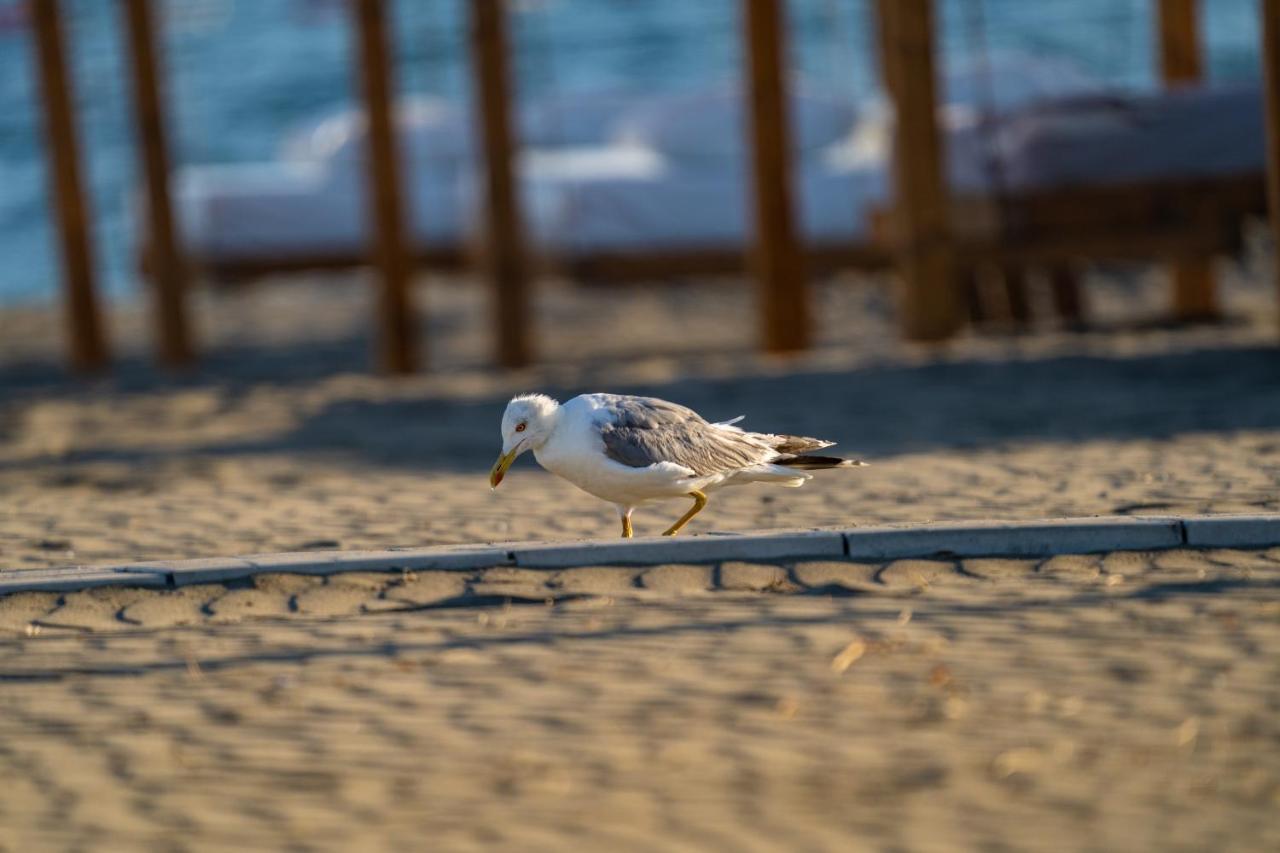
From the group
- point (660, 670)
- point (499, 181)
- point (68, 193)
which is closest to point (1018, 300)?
point (499, 181)

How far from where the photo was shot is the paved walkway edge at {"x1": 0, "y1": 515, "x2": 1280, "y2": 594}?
5.27 meters

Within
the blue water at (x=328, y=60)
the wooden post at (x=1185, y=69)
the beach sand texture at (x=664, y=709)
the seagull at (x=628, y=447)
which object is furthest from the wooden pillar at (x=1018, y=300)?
the blue water at (x=328, y=60)

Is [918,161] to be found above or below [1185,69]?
below

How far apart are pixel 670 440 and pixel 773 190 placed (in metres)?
6.43

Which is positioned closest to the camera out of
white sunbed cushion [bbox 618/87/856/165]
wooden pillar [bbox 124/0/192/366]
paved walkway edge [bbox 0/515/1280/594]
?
paved walkway edge [bbox 0/515/1280/594]

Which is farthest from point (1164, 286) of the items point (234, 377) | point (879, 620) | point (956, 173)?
point (879, 620)

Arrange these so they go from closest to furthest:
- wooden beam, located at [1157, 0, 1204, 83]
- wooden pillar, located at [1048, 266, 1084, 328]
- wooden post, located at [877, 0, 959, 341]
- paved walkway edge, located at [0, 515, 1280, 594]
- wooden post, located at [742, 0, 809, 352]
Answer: paved walkway edge, located at [0, 515, 1280, 594] → wooden post, located at [877, 0, 959, 341] → wooden post, located at [742, 0, 809, 352] → wooden beam, located at [1157, 0, 1204, 83] → wooden pillar, located at [1048, 266, 1084, 328]

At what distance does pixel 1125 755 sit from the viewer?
3699mm

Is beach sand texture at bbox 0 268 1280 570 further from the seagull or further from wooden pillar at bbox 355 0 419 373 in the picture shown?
the seagull

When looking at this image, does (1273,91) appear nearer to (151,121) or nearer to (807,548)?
(807,548)

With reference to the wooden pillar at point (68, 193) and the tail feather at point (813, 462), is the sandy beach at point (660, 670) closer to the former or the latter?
the tail feather at point (813, 462)

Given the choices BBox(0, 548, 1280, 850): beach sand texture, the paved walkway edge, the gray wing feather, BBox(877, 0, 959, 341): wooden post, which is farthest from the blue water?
BBox(0, 548, 1280, 850): beach sand texture

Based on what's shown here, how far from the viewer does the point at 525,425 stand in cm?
537

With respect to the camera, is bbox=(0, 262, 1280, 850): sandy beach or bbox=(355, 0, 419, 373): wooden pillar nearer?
bbox=(0, 262, 1280, 850): sandy beach
